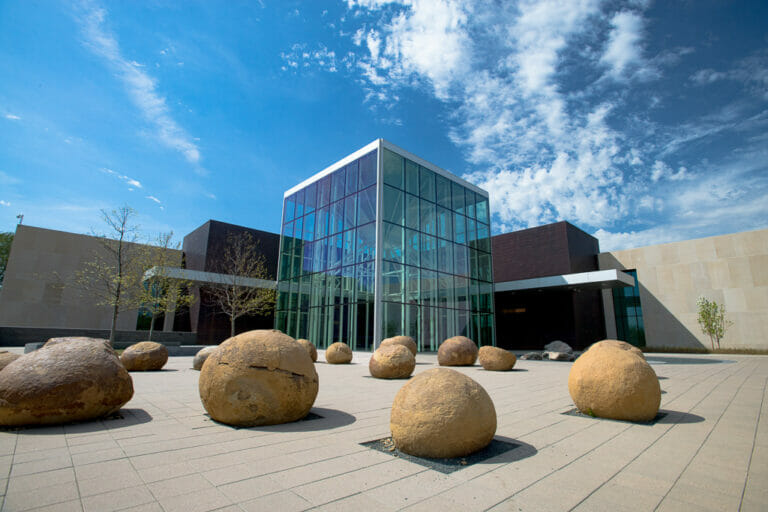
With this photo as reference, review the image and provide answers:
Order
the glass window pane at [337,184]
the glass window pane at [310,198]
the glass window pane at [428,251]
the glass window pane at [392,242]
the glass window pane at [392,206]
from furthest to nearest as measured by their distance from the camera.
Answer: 1. the glass window pane at [310,198]
2. the glass window pane at [337,184]
3. the glass window pane at [428,251]
4. the glass window pane at [392,206]
5. the glass window pane at [392,242]

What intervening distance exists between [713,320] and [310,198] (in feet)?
117

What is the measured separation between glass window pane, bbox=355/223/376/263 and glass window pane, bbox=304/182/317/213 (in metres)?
6.62

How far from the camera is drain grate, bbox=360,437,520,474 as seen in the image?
3896 millimetres

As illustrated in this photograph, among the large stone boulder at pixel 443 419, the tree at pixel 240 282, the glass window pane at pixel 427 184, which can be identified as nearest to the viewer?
the large stone boulder at pixel 443 419

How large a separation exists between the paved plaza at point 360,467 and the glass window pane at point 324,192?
849 inches

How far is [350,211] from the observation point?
24.5 meters

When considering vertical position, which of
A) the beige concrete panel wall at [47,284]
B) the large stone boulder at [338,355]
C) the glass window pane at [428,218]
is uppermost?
the glass window pane at [428,218]

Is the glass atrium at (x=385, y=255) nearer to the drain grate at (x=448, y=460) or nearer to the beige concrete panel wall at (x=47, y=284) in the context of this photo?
the drain grate at (x=448, y=460)

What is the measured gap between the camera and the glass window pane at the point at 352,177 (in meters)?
24.8

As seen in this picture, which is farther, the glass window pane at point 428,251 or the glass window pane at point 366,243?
the glass window pane at point 428,251

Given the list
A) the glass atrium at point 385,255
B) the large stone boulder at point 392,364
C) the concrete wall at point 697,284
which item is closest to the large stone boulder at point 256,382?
the large stone boulder at point 392,364

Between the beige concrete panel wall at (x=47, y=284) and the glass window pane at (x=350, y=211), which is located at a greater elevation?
the glass window pane at (x=350, y=211)

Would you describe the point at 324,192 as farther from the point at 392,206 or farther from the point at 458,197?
the point at 458,197

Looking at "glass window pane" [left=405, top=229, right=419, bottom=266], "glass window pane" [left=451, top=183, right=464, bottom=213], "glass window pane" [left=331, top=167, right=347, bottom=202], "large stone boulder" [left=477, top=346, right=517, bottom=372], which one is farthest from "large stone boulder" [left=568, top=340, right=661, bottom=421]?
"glass window pane" [left=451, top=183, right=464, bottom=213]
